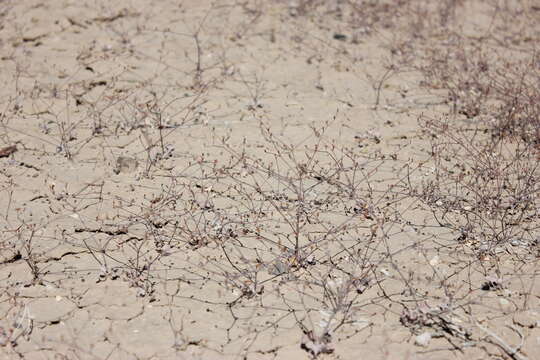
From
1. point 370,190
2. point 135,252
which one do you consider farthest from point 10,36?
point 370,190

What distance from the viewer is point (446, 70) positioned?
212 inches

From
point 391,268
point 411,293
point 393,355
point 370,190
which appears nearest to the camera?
point 393,355

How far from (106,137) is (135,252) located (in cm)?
140

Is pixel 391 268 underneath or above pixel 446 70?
underneath

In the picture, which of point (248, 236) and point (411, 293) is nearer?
point (411, 293)

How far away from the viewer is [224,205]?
3.76 m

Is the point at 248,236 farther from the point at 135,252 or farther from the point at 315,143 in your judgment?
the point at 315,143

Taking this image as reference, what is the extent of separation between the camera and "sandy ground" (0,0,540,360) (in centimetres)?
291

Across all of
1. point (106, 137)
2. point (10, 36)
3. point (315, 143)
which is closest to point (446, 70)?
point (315, 143)

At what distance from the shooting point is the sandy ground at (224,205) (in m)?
2.91

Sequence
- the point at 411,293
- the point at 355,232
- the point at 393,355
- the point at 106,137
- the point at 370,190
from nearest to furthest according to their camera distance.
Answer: the point at 393,355
the point at 411,293
the point at 355,232
the point at 370,190
the point at 106,137

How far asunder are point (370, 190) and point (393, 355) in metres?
1.40

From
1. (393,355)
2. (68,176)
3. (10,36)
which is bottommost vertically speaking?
(393,355)

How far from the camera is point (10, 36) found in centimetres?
556
